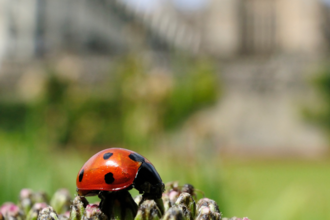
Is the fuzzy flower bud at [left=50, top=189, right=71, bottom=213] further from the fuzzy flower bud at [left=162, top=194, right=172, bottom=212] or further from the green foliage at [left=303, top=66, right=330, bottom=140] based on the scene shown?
the green foliage at [left=303, top=66, right=330, bottom=140]

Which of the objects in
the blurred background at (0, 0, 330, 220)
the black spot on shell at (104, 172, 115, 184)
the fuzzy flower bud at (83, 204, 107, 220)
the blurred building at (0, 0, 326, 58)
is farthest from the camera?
the blurred building at (0, 0, 326, 58)

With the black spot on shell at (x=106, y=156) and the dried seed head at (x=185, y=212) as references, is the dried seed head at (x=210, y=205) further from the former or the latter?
the black spot on shell at (x=106, y=156)

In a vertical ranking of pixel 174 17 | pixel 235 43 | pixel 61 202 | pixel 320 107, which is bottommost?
pixel 320 107

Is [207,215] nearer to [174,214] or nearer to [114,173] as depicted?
[174,214]

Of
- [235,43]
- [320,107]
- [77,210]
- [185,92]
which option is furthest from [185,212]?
[235,43]

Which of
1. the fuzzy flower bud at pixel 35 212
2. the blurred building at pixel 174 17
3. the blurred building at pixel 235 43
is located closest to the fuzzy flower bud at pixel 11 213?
the fuzzy flower bud at pixel 35 212

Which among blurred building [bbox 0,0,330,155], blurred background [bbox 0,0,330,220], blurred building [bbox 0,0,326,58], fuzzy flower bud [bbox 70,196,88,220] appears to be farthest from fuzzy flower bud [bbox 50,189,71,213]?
blurred building [bbox 0,0,326,58]
